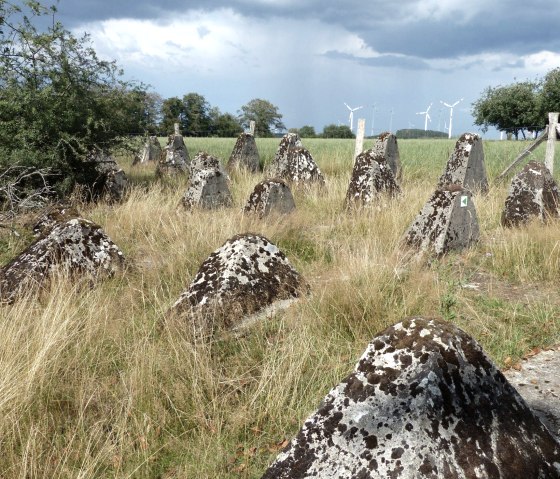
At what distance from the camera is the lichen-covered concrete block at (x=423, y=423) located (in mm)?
1713

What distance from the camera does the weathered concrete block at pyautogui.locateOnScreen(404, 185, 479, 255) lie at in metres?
6.42

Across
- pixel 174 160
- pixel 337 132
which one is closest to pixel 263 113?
pixel 337 132

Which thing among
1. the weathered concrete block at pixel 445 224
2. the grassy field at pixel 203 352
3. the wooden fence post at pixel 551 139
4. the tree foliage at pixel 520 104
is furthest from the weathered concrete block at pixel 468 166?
the tree foliage at pixel 520 104

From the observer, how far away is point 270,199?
8.38 metres

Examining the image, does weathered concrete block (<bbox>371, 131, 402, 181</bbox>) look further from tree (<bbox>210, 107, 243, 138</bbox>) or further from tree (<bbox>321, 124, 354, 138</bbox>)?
tree (<bbox>321, 124, 354, 138</bbox>)

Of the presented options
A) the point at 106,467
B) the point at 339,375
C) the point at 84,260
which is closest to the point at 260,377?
the point at 339,375

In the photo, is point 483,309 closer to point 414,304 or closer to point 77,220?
point 414,304

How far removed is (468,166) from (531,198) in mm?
3293

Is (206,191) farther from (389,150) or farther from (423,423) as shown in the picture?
(423,423)

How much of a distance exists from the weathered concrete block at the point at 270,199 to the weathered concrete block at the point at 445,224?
2417 millimetres

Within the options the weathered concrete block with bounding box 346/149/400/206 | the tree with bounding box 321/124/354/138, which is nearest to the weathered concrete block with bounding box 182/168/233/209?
the weathered concrete block with bounding box 346/149/400/206

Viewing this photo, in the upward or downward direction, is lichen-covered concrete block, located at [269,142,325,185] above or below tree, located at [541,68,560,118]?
below

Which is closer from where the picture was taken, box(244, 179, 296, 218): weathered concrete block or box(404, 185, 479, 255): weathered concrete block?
box(404, 185, 479, 255): weathered concrete block

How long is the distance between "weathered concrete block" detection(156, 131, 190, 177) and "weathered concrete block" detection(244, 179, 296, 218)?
6771 millimetres
